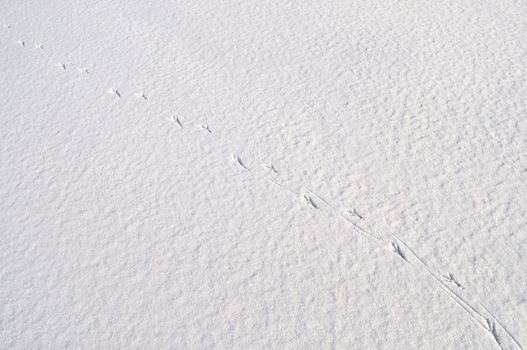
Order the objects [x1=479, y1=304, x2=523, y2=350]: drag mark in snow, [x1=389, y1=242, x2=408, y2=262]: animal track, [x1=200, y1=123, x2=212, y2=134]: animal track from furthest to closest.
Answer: [x1=200, y1=123, x2=212, y2=134]: animal track
[x1=389, y1=242, x2=408, y2=262]: animal track
[x1=479, y1=304, x2=523, y2=350]: drag mark in snow

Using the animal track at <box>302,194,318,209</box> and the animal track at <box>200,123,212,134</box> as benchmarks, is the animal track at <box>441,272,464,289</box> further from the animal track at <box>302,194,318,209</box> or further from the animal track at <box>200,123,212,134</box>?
the animal track at <box>200,123,212,134</box>

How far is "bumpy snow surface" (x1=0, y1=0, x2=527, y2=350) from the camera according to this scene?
262 cm

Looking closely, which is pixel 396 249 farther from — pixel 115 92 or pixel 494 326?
pixel 115 92

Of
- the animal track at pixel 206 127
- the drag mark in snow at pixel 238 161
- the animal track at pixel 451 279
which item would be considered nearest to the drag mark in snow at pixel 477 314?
the animal track at pixel 451 279

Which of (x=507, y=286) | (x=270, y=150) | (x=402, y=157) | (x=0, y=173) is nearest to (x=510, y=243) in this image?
(x=507, y=286)

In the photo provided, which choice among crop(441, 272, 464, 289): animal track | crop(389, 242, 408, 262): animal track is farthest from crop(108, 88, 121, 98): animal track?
crop(441, 272, 464, 289): animal track

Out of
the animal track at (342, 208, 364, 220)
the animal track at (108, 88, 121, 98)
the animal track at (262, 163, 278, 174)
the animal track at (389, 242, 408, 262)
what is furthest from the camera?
the animal track at (108, 88, 121, 98)

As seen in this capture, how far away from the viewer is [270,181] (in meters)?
3.40

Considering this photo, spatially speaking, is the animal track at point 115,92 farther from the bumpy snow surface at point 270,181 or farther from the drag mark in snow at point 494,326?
the drag mark in snow at point 494,326

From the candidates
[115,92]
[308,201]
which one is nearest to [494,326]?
[308,201]

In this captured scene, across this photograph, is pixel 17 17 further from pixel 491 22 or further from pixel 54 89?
pixel 491 22

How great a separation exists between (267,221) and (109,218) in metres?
1.18

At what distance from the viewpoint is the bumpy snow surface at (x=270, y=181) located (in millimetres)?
2617

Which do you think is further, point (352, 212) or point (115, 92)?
point (115, 92)
